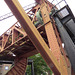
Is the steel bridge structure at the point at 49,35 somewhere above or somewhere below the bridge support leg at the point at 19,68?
above

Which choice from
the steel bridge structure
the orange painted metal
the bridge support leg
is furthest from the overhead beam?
the bridge support leg

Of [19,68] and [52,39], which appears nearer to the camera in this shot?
[52,39]

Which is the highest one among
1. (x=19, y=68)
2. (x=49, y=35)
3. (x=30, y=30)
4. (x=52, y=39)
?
(x=30, y=30)

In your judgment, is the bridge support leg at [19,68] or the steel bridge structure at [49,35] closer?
the steel bridge structure at [49,35]

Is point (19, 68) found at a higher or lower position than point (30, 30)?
lower

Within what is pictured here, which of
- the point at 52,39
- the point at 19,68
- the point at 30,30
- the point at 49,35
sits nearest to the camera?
the point at 30,30

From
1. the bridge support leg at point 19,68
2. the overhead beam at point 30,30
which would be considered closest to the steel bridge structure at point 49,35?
the overhead beam at point 30,30

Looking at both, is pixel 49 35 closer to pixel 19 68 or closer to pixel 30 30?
pixel 30 30

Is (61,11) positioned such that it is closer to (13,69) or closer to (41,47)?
(41,47)

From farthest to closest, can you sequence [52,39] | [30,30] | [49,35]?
[49,35] < [52,39] < [30,30]

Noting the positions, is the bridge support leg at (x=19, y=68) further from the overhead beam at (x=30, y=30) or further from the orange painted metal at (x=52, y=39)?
the overhead beam at (x=30, y=30)

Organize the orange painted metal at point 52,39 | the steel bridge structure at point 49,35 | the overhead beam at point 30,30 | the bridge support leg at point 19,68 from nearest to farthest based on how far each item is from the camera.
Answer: the overhead beam at point 30,30, the steel bridge structure at point 49,35, the orange painted metal at point 52,39, the bridge support leg at point 19,68

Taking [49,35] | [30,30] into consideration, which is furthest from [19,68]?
[30,30]

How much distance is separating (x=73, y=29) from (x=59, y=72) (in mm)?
1819
